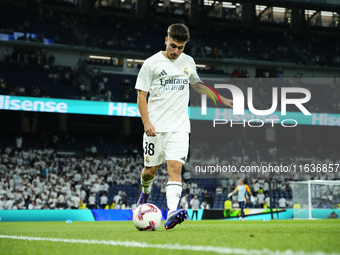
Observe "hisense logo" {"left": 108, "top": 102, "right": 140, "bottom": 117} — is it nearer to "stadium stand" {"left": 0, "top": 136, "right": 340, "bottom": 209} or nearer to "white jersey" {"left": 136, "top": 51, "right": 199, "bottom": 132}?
"stadium stand" {"left": 0, "top": 136, "right": 340, "bottom": 209}

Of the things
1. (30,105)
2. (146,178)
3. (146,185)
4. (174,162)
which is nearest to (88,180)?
(30,105)

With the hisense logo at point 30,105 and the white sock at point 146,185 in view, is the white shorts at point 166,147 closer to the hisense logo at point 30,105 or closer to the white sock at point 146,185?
the white sock at point 146,185

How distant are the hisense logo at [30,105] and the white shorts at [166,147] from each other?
17.9 metres

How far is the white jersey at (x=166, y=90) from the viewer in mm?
4902

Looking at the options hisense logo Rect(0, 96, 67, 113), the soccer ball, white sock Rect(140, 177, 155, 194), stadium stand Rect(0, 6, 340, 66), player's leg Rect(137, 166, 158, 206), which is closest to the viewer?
the soccer ball

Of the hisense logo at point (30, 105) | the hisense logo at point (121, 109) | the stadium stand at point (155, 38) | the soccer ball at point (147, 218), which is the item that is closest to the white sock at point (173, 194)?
the soccer ball at point (147, 218)

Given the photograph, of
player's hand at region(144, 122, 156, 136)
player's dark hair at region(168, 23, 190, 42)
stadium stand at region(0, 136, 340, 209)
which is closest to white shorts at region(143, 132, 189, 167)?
player's hand at region(144, 122, 156, 136)

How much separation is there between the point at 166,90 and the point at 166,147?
2.13 ft

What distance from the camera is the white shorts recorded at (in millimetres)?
4801

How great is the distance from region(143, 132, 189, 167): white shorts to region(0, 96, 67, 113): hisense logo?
58.8 feet

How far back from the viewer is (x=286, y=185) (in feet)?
68.9

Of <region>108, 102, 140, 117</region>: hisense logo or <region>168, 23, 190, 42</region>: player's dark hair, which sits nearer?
<region>168, 23, 190, 42</region>: player's dark hair

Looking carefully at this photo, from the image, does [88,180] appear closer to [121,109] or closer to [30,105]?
[121,109]

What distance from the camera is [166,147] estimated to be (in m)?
4.85
